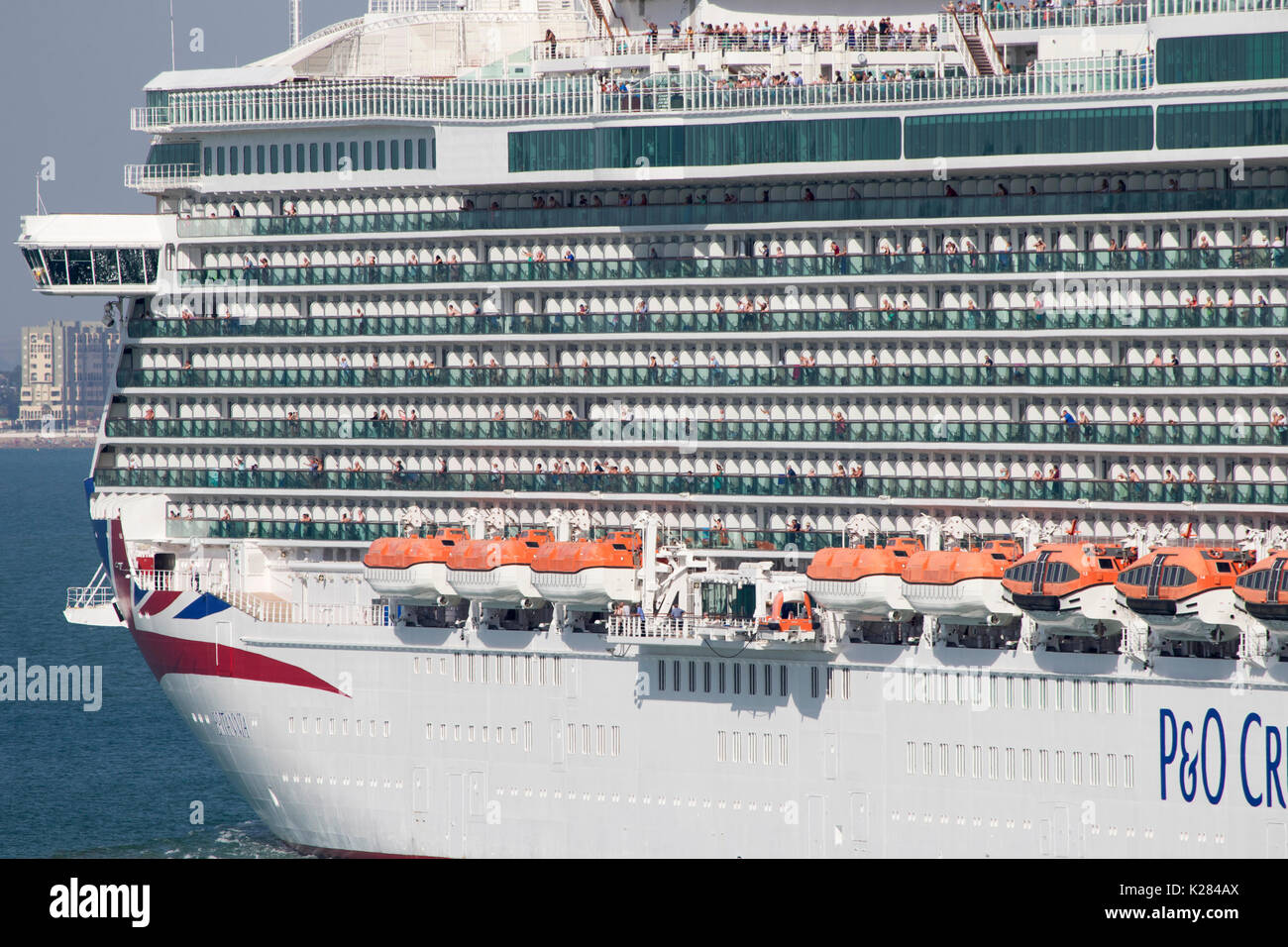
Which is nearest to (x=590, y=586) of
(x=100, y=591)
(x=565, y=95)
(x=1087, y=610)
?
(x=1087, y=610)

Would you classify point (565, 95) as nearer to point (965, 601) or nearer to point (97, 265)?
point (97, 265)

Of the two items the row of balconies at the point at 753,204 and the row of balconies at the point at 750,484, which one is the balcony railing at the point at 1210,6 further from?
the row of balconies at the point at 750,484

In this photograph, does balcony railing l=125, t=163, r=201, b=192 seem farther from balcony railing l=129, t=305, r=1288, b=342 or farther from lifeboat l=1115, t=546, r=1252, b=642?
lifeboat l=1115, t=546, r=1252, b=642

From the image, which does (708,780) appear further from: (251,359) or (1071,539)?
(251,359)

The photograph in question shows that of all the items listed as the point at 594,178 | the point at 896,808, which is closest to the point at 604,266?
the point at 594,178

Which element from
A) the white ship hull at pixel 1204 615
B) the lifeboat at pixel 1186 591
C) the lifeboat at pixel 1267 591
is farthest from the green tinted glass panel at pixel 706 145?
the lifeboat at pixel 1267 591
